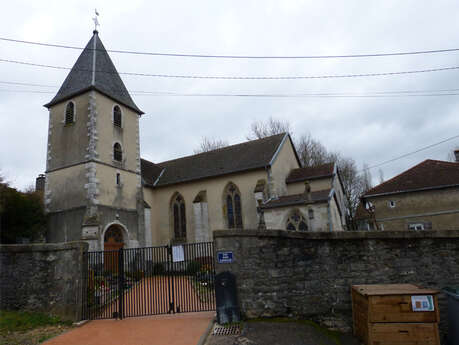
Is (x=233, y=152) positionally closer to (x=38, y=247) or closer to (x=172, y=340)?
(x=38, y=247)

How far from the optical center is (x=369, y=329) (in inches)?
232

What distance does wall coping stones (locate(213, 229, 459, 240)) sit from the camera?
A: 7251 millimetres

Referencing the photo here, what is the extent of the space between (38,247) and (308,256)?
7593 millimetres

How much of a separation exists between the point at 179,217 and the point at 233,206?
4316 mm

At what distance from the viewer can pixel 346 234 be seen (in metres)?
7.48

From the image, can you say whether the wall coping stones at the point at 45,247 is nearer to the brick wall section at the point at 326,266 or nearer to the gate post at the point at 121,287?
the gate post at the point at 121,287

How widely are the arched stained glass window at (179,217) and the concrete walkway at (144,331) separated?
13571mm

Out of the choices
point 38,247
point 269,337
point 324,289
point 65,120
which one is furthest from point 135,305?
point 65,120

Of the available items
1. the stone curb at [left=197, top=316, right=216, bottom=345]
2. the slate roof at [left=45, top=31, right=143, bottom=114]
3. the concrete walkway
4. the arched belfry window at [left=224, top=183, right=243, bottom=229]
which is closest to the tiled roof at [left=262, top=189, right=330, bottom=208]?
the arched belfry window at [left=224, top=183, right=243, bottom=229]

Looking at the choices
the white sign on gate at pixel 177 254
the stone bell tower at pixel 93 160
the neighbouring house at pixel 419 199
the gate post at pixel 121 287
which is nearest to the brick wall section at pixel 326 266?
the white sign on gate at pixel 177 254

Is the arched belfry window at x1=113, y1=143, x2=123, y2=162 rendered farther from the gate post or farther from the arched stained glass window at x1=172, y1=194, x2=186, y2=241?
the gate post

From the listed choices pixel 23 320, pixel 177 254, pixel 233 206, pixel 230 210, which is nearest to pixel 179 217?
pixel 230 210

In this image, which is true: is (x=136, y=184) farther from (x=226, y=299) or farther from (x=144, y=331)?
(x=226, y=299)

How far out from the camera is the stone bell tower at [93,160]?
17359mm
